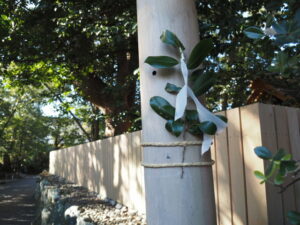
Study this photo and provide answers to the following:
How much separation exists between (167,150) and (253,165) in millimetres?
1489

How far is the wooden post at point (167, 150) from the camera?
3.05ft

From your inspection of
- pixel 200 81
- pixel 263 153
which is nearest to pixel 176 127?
pixel 200 81

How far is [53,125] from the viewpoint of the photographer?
29469 millimetres

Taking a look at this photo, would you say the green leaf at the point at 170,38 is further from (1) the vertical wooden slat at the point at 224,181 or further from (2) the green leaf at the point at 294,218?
(1) the vertical wooden slat at the point at 224,181

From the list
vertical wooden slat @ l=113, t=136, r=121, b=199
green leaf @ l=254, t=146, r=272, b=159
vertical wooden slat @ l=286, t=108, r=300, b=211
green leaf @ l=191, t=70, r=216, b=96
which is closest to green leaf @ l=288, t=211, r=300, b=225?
green leaf @ l=254, t=146, r=272, b=159

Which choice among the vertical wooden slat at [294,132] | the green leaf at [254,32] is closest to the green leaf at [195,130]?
the green leaf at [254,32]

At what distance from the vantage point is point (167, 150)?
0.96 metres

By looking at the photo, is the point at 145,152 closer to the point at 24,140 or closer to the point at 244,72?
the point at 244,72

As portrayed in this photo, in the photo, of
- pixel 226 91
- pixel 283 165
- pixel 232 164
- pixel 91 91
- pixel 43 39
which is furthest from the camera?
pixel 91 91

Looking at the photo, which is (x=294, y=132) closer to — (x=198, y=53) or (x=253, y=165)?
(x=253, y=165)

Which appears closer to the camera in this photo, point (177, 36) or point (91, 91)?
point (177, 36)

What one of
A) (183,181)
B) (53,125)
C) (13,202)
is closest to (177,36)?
(183,181)

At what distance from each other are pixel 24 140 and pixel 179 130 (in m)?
30.5

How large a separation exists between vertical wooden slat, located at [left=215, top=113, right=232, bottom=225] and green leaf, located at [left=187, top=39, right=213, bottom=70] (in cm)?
165
